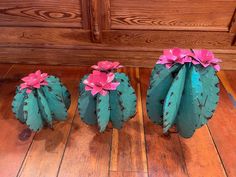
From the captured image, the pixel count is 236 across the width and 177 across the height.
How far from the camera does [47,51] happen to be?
1.14m

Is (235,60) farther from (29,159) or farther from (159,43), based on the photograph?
(29,159)

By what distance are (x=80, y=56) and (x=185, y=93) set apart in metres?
0.66

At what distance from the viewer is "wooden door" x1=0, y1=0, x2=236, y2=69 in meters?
1.00

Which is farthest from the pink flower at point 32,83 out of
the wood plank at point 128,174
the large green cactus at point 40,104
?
the wood plank at point 128,174

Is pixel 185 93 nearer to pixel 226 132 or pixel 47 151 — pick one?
pixel 226 132

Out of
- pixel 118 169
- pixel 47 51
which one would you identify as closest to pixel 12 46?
pixel 47 51

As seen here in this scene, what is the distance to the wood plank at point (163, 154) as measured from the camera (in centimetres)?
67

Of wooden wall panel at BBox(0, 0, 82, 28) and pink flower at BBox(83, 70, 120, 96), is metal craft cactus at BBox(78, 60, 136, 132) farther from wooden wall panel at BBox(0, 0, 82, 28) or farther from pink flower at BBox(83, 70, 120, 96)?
wooden wall panel at BBox(0, 0, 82, 28)

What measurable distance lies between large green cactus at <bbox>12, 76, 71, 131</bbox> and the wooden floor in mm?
90

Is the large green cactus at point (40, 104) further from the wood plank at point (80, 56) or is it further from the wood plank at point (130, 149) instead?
the wood plank at point (80, 56)

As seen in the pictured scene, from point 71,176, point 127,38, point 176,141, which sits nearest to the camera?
point 71,176

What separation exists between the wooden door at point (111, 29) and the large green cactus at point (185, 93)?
0.47m

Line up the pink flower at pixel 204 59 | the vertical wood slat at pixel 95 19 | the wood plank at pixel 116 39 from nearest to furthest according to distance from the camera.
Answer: the pink flower at pixel 204 59, the vertical wood slat at pixel 95 19, the wood plank at pixel 116 39

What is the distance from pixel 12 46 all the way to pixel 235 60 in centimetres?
109
